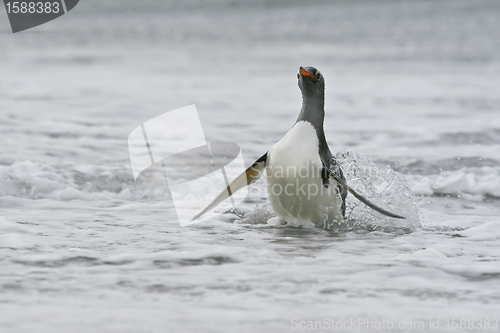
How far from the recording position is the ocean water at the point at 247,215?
289cm

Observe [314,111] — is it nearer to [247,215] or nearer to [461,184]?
[247,215]

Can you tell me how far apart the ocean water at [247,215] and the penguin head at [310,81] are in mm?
632

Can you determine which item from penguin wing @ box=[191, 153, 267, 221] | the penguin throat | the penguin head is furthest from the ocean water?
the penguin head

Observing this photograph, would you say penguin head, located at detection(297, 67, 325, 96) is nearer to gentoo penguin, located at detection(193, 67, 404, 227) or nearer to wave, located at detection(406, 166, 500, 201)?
gentoo penguin, located at detection(193, 67, 404, 227)

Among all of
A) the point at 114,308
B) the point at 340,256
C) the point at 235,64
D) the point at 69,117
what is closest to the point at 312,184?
the point at 340,256

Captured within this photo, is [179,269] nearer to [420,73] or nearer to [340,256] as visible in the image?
[340,256]

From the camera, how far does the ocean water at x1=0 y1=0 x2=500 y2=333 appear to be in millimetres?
2895

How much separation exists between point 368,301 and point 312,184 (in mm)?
1720

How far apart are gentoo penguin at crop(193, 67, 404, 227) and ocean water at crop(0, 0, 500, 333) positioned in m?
0.17

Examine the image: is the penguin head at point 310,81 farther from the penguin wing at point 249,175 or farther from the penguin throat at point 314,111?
the penguin wing at point 249,175

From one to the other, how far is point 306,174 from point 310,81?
2.52ft

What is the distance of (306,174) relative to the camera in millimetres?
4621

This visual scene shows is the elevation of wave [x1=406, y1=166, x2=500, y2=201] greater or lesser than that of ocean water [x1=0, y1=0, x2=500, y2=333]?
lesser

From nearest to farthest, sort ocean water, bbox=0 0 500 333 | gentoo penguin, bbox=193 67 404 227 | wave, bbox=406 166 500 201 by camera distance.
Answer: ocean water, bbox=0 0 500 333, gentoo penguin, bbox=193 67 404 227, wave, bbox=406 166 500 201
